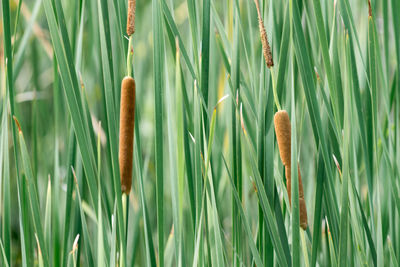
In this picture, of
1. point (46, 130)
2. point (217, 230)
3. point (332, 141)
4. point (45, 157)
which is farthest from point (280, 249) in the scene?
point (46, 130)

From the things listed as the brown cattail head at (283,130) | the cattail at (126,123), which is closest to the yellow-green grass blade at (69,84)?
the cattail at (126,123)

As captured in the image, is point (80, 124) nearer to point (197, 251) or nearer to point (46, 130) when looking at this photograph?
point (197, 251)

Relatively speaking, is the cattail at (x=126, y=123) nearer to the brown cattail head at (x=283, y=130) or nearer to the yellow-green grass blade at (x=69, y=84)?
the yellow-green grass blade at (x=69, y=84)

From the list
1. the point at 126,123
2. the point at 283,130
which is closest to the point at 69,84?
the point at 126,123

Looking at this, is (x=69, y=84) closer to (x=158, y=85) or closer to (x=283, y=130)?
(x=158, y=85)

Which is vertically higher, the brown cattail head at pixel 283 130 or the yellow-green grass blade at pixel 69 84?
the yellow-green grass blade at pixel 69 84

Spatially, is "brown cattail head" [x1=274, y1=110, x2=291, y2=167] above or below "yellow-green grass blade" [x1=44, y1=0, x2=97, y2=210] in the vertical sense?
below

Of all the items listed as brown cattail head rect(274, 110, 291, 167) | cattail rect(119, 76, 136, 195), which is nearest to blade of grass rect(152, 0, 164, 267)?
cattail rect(119, 76, 136, 195)

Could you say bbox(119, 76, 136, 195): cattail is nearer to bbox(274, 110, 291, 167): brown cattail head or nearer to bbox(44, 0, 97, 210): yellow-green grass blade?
bbox(44, 0, 97, 210): yellow-green grass blade
